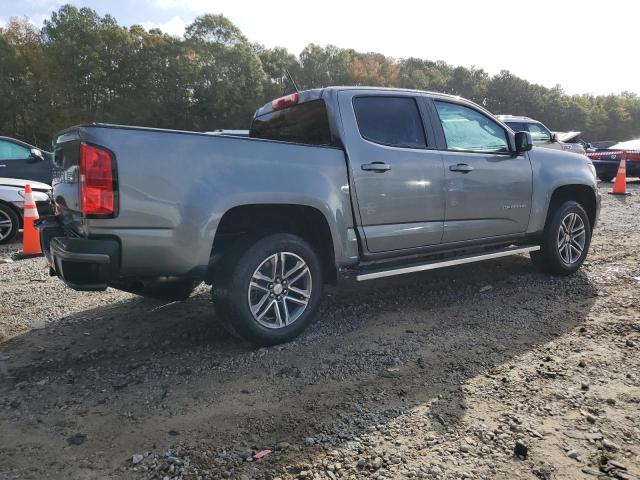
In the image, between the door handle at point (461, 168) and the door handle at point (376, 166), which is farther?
the door handle at point (461, 168)

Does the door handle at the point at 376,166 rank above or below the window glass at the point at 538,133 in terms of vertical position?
below

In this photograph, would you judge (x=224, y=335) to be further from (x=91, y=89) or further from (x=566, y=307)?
(x=91, y=89)

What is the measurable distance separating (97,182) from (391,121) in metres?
2.38

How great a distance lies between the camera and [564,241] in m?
5.23

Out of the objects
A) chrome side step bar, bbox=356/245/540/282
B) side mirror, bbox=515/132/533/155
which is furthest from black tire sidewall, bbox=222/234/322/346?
side mirror, bbox=515/132/533/155

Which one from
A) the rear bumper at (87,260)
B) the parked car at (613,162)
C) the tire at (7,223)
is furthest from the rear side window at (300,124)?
the parked car at (613,162)

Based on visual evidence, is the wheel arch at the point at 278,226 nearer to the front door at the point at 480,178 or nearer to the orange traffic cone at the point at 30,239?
the front door at the point at 480,178

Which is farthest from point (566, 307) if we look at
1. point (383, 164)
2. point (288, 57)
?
point (288, 57)

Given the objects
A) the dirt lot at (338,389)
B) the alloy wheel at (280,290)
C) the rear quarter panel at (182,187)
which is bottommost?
the dirt lot at (338,389)

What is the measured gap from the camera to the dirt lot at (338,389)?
224 cm

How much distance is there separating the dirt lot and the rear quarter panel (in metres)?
0.79

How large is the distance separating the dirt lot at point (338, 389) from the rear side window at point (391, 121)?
1.47m

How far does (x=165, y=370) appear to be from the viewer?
317 cm

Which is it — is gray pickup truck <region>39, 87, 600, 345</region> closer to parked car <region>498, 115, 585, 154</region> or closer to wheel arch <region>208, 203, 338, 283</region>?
wheel arch <region>208, 203, 338, 283</region>
